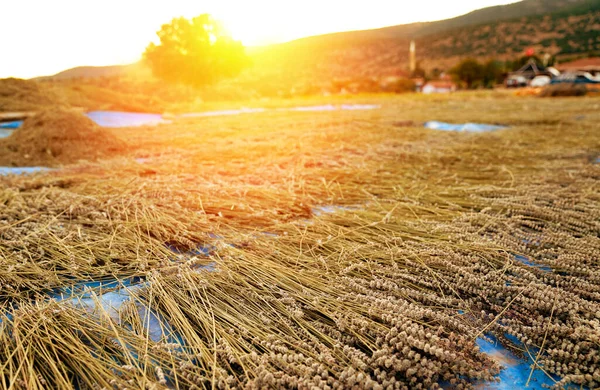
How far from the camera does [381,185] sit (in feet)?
10.9

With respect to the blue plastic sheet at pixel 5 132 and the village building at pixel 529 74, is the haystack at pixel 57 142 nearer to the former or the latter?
the blue plastic sheet at pixel 5 132

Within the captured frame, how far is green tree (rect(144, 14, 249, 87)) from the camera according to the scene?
1142 inches

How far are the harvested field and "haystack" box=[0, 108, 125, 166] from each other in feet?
6.13

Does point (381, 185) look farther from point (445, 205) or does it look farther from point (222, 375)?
point (222, 375)

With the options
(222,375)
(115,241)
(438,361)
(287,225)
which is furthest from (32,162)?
(438,361)

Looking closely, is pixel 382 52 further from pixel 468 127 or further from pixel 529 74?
pixel 468 127

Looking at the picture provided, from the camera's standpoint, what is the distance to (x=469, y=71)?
36219 millimetres

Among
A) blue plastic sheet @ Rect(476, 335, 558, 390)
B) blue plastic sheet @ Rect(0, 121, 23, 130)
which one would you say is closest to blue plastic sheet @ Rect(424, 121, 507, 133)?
blue plastic sheet @ Rect(476, 335, 558, 390)

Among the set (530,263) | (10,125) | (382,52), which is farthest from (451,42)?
(530,263)

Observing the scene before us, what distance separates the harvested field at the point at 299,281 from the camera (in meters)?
1.16

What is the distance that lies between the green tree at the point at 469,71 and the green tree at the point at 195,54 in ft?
73.1

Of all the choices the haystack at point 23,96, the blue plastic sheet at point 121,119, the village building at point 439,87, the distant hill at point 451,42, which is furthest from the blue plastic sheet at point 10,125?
the distant hill at point 451,42

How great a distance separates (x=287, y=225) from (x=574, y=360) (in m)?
1.57

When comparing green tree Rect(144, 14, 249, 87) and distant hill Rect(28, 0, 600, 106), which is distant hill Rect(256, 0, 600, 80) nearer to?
distant hill Rect(28, 0, 600, 106)
